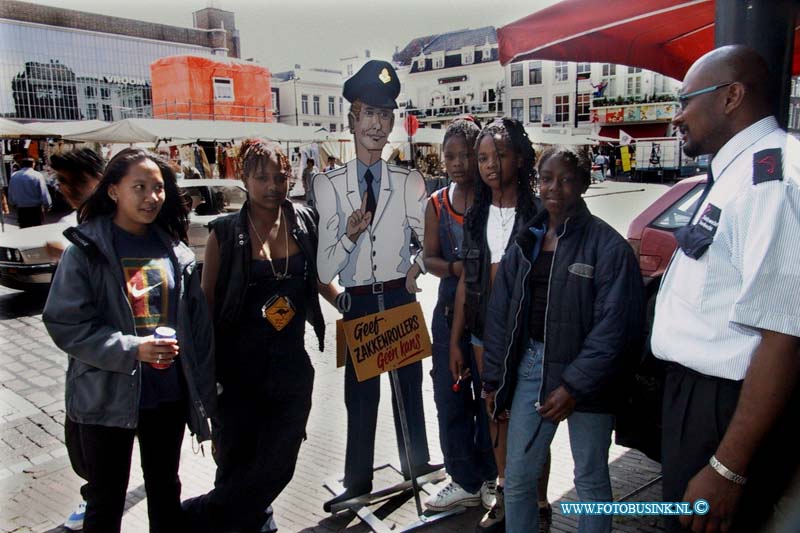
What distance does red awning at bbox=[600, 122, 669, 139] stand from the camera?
41.5 m

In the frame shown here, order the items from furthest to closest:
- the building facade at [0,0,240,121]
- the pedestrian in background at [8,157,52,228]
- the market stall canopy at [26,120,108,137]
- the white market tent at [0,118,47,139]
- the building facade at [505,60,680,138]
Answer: the building facade at [505,60,680,138], the building facade at [0,0,240,121], the market stall canopy at [26,120,108,137], the white market tent at [0,118,47,139], the pedestrian in background at [8,157,52,228]

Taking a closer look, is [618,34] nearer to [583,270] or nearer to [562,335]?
[583,270]

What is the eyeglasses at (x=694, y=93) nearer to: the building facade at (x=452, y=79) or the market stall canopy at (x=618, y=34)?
the market stall canopy at (x=618, y=34)

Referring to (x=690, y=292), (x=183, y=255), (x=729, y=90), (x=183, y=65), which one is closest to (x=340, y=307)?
(x=183, y=255)

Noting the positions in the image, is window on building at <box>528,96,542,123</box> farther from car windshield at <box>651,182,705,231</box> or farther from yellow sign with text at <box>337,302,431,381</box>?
yellow sign with text at <box>337,302,431,381</box>

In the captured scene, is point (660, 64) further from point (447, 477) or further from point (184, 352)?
point (184, 352)

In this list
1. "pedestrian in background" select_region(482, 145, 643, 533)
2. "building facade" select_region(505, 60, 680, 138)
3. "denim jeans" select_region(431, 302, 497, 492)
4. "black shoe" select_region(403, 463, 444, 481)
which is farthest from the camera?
"building facade" select_region(505, 60, 680, 138)

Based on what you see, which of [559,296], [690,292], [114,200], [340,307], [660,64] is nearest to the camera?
[690,292]

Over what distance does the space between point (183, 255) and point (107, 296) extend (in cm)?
39

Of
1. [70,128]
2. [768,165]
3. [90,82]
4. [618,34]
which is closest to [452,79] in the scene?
[90,82]

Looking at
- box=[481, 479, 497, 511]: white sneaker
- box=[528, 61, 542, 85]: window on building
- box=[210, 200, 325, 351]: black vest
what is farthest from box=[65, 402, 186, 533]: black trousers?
box=[528, 61, 542, 85]: window on building

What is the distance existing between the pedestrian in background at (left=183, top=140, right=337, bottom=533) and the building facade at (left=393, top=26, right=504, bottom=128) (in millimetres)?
43598

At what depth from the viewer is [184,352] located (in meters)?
2.48

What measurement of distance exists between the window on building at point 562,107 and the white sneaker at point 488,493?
48.5m
